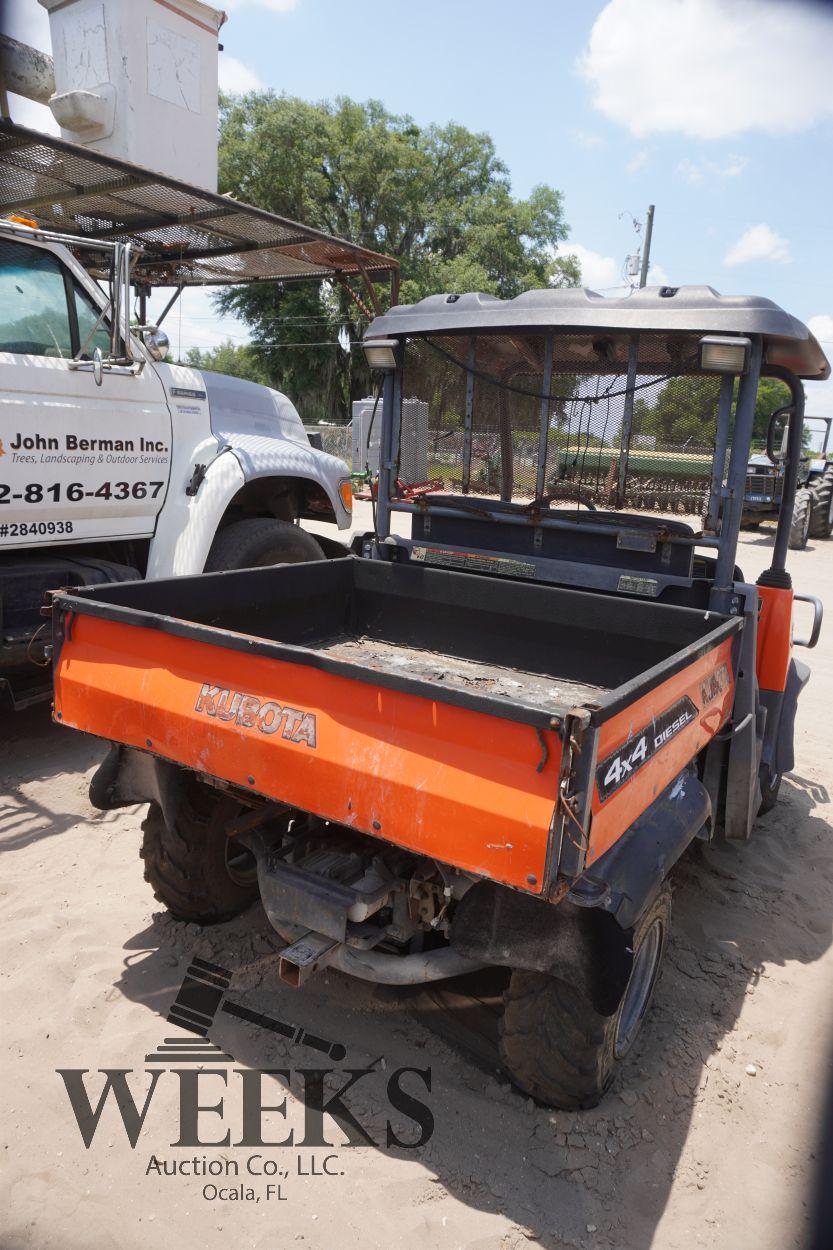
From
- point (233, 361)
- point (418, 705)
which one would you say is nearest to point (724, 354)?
point (418, 705)

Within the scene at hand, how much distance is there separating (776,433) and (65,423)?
141 inches

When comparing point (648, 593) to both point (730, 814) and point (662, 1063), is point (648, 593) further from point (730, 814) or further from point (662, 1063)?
point (662, 1063)

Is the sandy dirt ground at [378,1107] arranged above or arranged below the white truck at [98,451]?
below

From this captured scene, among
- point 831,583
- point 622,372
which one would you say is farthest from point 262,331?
point 622,372

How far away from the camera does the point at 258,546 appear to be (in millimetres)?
5598

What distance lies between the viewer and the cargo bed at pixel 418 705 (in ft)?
6.66

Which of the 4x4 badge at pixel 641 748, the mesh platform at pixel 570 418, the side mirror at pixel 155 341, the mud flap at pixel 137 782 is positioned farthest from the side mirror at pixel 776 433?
the side mirror at pixel 155 341

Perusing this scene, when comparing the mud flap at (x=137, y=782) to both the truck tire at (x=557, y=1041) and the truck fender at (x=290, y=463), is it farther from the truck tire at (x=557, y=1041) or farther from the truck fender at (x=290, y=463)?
the truck fender at (x=290, y=463)

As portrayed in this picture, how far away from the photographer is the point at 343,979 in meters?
3.19

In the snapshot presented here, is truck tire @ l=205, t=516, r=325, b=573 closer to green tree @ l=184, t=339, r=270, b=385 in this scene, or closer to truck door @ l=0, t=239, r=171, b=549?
truck door @ l=0, t=239, r=171, b=549

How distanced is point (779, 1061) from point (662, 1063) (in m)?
0.43

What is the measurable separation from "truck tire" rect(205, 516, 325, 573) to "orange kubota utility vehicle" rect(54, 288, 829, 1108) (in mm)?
1462

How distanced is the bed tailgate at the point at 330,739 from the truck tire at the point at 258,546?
8.46ft

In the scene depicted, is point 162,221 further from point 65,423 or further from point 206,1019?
point 206,1019
